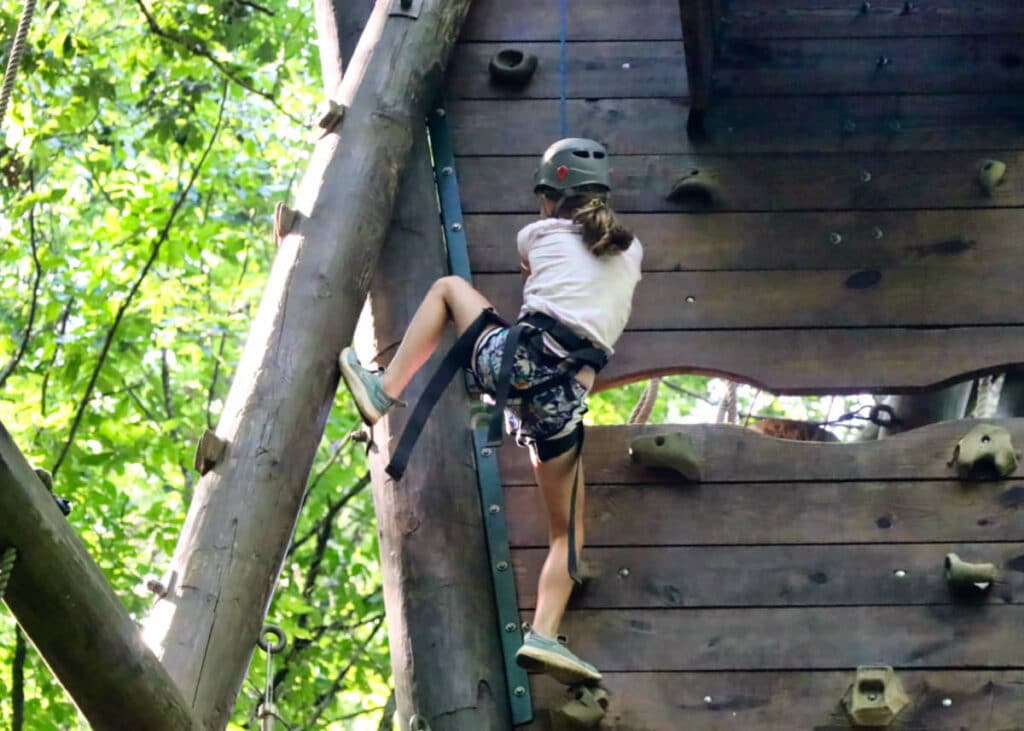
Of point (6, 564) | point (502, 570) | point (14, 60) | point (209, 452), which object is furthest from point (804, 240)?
point (6, 564)

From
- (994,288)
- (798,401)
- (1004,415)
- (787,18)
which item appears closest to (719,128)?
(787,18)

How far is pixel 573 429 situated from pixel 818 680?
3.37 ft

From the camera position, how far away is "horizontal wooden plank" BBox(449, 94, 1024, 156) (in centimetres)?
621

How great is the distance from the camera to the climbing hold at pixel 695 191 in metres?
6.04

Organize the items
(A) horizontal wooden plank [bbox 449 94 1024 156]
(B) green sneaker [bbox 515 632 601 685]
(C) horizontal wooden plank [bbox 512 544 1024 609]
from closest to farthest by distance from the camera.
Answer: (B) green sneaker [bbox 515 632 601 685]
(C) horizontal wooden plank [bbox 512 544 1024 609]
(A) horizontal wooden plank [bbox 449 94 1024 156]

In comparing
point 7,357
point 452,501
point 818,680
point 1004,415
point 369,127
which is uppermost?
point 7,357

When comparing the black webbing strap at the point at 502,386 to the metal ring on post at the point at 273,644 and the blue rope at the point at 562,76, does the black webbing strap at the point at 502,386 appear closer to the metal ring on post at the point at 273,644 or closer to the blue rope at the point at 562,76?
the metal ring on post at the point at 273,644

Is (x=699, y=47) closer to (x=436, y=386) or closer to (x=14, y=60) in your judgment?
(x=436, y=386)

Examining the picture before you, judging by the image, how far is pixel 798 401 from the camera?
48.8 ft

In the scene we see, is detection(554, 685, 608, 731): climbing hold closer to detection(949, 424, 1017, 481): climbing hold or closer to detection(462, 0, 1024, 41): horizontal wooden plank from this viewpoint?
detection(949, 424, 1017, 481): climbing hold

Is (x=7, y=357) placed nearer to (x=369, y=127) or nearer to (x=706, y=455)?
(x=369, y=127)

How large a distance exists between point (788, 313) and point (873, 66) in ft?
3.61

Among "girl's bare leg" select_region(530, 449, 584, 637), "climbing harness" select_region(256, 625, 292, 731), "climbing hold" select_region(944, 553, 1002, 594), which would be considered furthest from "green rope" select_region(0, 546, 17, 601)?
"climbing hold" select_region(944, 553, 1002, 594)

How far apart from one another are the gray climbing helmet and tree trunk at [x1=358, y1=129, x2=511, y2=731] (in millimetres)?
644
